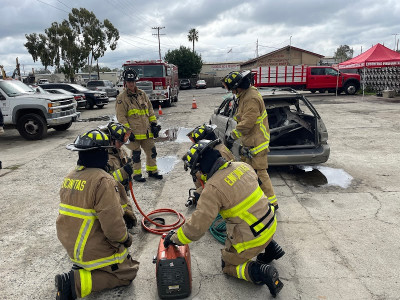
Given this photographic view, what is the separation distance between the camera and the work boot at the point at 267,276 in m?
2.53

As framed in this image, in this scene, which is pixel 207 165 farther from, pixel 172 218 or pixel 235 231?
pixel 172 218

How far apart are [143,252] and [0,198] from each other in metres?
3.14

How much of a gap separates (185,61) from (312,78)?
31971mm

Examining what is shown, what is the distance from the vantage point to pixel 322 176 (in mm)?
5594

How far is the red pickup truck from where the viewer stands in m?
21.4

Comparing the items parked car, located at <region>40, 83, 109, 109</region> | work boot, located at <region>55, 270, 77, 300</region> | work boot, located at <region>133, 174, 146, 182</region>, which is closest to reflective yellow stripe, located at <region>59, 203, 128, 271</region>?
work boot, located at <region>55, 270, 77, 300</region>

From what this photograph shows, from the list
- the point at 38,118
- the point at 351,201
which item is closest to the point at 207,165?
the point at 351,201

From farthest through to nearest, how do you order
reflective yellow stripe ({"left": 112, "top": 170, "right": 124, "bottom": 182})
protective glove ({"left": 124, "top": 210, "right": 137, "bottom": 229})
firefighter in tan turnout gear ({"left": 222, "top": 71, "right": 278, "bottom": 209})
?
firefighter in tan turnout gear ({"left": 222, "top": 71, "right": 278, "bottom": 209}) < protective glove ({"left": 124, "top": 210, "right": 137, "bottom": 229}) < reflective yellow stripe ({"left": 112, "top": 170, "right": 124, "bottom": 182})

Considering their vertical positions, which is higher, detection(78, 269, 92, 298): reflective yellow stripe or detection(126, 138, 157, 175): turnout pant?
detection(126, 138, 157, 175): turnout pant

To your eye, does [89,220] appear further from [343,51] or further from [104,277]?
[343,51]

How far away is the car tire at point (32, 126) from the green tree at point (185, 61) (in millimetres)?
42829

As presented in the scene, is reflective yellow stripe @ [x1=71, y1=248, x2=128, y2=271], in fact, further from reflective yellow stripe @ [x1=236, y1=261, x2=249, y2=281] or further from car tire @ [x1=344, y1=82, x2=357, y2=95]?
car tire @ [x1=344, y1=82, x2=357, y2=95]

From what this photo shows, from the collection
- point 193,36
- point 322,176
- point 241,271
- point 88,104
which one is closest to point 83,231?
point 241,271

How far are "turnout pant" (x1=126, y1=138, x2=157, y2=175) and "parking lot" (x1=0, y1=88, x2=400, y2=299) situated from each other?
0.31 meters
